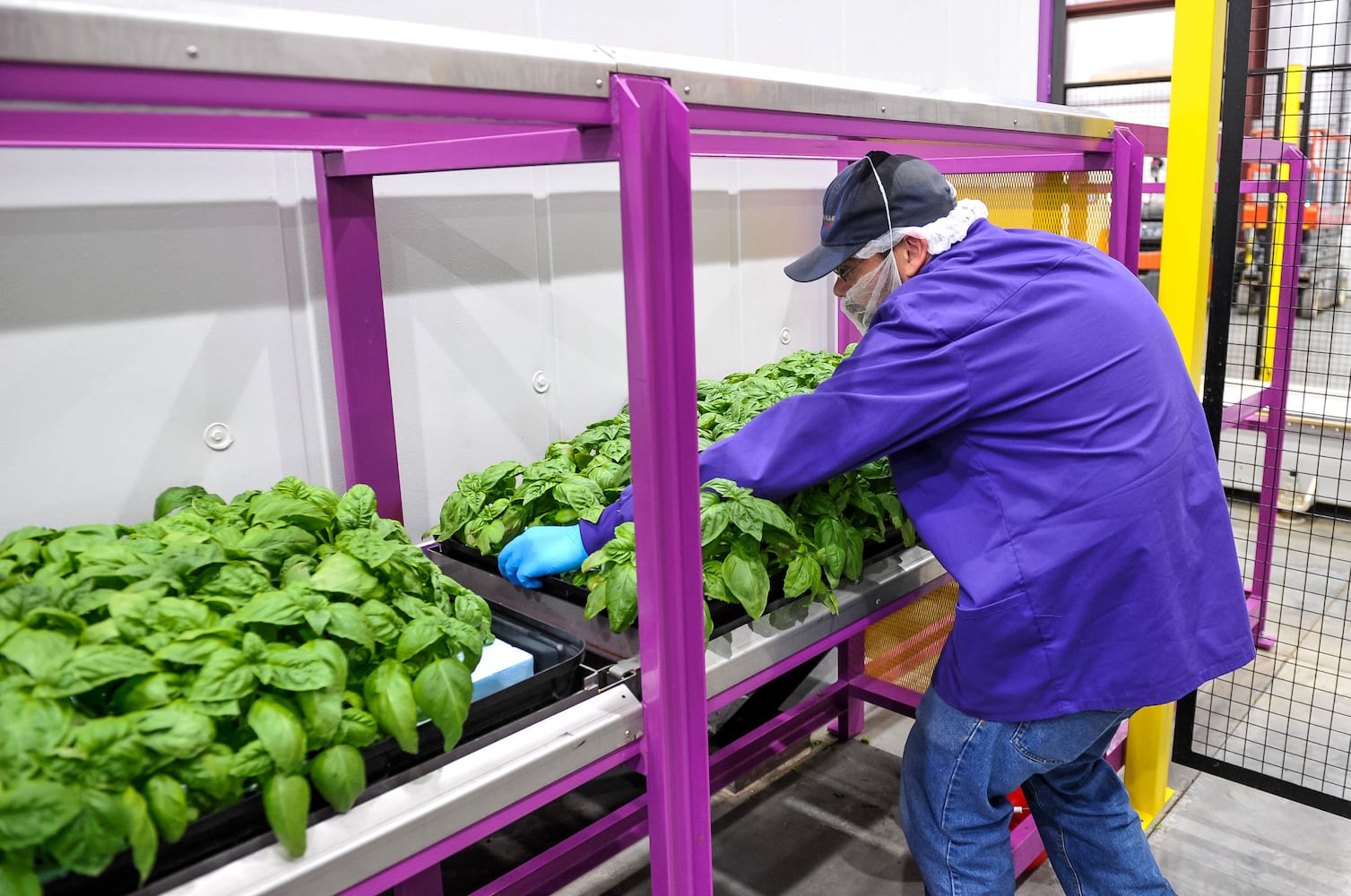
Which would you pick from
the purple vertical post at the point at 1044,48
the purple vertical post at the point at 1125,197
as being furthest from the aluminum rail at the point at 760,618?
the purple vertical post at the point at 1044,48

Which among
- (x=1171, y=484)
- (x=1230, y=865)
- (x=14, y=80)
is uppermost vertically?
(x=14, y=80)

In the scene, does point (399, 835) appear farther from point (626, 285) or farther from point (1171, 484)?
point (1171, 484)

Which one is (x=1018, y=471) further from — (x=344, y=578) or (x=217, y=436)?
(x=217, y=436)

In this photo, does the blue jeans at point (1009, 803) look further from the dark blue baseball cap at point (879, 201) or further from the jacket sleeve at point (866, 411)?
the dark blue baseball cap at point (879, 201)

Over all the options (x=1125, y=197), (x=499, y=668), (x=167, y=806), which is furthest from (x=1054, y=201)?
(x=167, y=806)

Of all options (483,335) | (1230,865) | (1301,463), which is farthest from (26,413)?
(1301,463)

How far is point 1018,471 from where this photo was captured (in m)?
1.96

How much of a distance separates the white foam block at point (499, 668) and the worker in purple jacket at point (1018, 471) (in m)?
0.27

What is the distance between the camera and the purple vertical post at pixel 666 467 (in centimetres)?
144

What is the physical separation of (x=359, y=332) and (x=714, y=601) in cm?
101

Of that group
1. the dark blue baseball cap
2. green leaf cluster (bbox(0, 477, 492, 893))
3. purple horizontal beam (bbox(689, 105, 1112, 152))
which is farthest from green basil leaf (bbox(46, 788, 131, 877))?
the dark blue baseball cap

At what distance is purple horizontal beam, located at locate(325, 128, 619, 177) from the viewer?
149 centimetres

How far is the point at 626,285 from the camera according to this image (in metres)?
1.48

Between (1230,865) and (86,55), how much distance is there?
3391 millimetres
